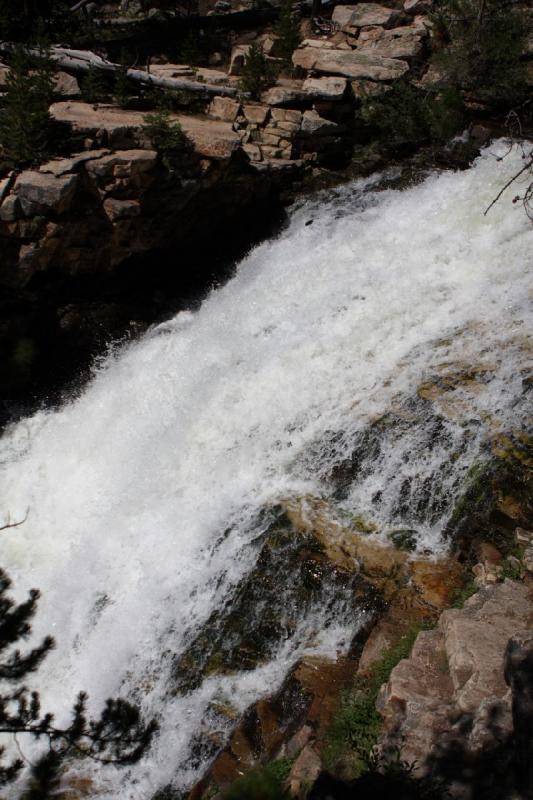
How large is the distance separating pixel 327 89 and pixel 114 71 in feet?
12.8

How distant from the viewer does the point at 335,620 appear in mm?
6066

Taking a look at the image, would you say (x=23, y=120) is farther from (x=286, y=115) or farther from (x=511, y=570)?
(x=511, y=570)

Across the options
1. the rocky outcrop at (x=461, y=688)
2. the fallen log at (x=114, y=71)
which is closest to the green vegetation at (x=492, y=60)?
the fallen log at (x=114, y=71)

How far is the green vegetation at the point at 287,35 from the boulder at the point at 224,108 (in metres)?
1.69

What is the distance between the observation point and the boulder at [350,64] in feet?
42.0

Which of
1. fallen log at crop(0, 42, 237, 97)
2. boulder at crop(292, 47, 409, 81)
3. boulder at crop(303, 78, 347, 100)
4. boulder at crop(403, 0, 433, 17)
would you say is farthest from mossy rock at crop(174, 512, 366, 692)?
boulder at crop(403, 0, 433, 17)

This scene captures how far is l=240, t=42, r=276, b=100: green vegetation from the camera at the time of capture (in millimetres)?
12547

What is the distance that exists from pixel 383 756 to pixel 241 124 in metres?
10.7

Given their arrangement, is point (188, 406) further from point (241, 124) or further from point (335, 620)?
point (241, 124)

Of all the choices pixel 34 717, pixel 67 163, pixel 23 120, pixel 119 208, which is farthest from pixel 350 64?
pixel 34 717

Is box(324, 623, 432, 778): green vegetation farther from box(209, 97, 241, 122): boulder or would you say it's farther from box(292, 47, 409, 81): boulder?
box(292, 47, 409, 81): boulder

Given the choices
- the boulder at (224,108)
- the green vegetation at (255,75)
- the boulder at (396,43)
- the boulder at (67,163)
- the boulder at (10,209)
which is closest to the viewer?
the boulder at (10,209)

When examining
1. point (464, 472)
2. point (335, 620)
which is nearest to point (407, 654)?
point (335, 620)

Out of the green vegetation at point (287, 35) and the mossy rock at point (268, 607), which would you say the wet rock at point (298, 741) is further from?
the green vegetation at point (287, 35)
